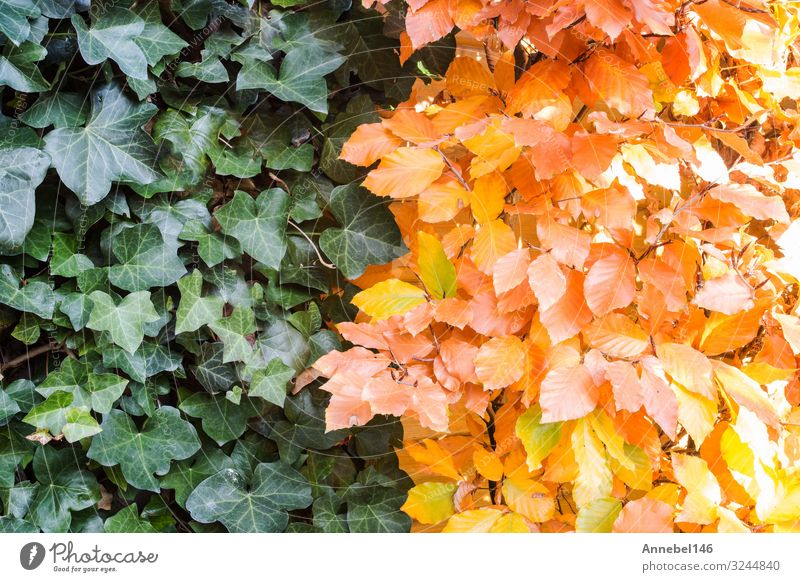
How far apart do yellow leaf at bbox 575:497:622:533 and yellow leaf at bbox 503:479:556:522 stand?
43 millimetres

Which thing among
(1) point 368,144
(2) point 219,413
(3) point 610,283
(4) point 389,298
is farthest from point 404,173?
(2) point 219,413

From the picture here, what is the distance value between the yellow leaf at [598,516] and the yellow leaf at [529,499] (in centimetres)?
4

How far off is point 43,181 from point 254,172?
24cm

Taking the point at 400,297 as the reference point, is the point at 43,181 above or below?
above

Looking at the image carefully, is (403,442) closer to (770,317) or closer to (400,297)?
(400,297)

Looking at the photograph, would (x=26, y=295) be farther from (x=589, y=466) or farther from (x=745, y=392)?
(x=745, y=392)

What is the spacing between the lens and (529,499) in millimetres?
819

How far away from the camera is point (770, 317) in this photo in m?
0.82

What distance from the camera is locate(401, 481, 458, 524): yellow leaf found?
2.81ft

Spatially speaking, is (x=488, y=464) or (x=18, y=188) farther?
(x=488, y=464)

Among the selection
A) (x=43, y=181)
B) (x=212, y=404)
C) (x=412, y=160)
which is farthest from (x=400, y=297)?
(x=43, y=181)

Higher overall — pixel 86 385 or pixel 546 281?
pixel 546 281

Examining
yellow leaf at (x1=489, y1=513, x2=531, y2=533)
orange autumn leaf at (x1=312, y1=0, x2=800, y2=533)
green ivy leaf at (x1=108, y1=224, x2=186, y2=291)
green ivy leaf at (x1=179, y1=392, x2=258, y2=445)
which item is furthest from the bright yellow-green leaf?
green ivy leaf at (x1=108, y1=224, x2=186, y2=291)

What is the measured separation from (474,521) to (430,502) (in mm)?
78
